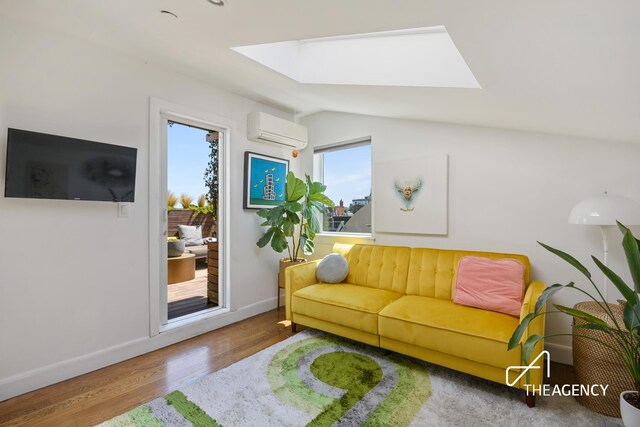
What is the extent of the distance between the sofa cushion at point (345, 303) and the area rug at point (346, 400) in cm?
32

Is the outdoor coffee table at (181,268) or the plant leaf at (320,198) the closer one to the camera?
the plant leaf at (320,198)

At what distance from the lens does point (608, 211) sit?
6.27ft

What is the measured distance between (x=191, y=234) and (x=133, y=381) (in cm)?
257

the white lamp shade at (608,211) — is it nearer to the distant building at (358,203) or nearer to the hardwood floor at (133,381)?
the hardwood floor at (133,381)

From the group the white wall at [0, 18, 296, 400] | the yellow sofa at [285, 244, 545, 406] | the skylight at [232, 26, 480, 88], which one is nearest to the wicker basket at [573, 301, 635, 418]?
the yellow sofa at [285, 244, 545, 406]

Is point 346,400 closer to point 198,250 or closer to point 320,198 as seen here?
point 320,198

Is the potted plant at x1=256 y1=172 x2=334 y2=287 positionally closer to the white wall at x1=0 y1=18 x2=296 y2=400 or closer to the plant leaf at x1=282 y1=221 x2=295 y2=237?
the plant leaf at x1=282 y1=221 x2=295 y2=237

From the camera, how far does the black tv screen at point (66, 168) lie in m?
1.92

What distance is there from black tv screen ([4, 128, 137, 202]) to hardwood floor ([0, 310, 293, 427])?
137 centimetres

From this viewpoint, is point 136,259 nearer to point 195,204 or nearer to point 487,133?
point 195,204

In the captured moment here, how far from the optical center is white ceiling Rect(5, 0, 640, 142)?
1.17 m

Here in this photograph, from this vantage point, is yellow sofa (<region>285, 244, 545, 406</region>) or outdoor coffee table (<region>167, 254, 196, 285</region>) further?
outdoor coffee table (<region>167, 254, 196, 285</region>)

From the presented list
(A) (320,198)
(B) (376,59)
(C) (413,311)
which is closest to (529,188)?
(C) (413,311)

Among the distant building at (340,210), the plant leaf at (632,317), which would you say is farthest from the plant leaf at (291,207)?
the plant leaf at (632,317)
